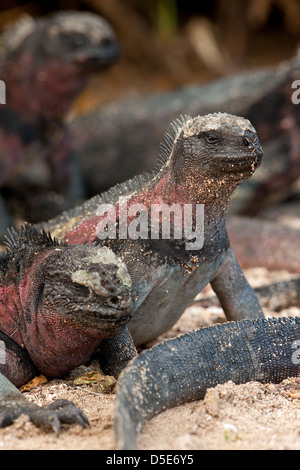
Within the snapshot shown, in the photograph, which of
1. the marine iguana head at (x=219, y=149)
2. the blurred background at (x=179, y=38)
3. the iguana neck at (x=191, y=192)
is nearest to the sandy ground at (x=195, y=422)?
the iguana neck at (x=191, y=192)

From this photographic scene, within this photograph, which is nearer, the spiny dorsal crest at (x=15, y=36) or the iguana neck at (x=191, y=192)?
the iguana neck at (x=191, y=192)

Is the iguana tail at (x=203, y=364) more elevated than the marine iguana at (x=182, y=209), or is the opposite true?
the marine iguana at (x=182, y=209)

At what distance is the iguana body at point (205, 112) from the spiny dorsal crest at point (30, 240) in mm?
5094

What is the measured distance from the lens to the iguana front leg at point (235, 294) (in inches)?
172

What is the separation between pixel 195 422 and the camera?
131 inches

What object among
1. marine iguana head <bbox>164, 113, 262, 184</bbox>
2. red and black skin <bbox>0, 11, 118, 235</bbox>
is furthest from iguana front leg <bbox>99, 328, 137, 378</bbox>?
red and black skin <bbox>0, 11, 118, 235</bbox>

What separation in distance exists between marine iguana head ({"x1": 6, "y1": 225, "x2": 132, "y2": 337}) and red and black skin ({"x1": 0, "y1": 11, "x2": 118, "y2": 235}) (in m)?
4.05

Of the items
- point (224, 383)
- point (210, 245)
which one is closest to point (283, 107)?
point (210, 245)

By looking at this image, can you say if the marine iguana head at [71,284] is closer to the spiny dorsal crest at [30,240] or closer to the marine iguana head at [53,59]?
the spiny dorsal crest at [30,240]

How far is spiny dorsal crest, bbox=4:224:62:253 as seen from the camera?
146 inches

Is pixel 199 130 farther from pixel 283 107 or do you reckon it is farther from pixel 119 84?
pixel 119 84

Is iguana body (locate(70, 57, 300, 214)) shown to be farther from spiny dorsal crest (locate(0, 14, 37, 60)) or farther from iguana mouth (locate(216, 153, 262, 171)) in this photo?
iguana mouth (locate(216, 153, 262, 171))

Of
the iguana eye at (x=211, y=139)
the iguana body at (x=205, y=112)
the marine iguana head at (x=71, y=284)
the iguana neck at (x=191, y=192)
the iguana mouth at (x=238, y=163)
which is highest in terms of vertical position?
the iguana eye at (x=211, y=139)
